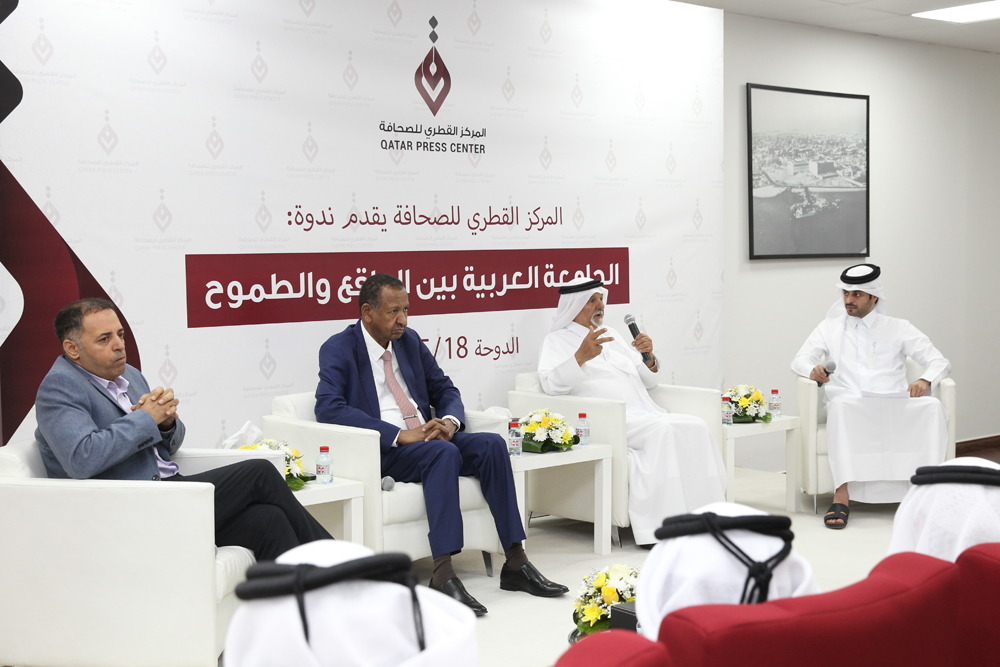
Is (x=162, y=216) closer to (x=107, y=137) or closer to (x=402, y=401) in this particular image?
(x=107, y=137)

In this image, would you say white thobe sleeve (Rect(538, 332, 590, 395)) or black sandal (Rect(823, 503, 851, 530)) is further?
black sandal (Rect(823, 503, 851, 530))

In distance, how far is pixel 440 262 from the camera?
17.6 ft

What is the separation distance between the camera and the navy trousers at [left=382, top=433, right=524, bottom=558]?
413 centimetres

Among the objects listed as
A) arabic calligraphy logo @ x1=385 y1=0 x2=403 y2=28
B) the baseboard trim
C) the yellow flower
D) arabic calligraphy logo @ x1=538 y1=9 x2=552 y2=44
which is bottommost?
the baseboard trim

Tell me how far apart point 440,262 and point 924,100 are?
514 cm

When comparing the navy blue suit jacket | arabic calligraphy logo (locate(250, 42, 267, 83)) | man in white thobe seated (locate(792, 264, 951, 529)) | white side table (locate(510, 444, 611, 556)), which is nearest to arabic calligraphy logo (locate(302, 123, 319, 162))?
arabic calligraphy logo (locate(250, 42, 267, 83))

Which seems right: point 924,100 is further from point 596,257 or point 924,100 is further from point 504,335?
point 504,335

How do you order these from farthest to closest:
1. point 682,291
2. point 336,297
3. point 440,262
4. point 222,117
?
point 682,291 → point 440,262 → point 336,297 → point 222,117

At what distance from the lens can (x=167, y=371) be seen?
14.8 feet

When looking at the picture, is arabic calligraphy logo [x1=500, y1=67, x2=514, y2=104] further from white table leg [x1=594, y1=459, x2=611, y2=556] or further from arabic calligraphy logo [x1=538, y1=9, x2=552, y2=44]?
white table leg [x1=594, y1=459, x2=611, y2=556]

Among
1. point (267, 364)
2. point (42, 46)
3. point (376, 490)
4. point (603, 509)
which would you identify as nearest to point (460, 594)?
point (376, 490)

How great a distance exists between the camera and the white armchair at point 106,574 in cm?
300

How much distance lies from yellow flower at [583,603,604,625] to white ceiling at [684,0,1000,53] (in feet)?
16.4

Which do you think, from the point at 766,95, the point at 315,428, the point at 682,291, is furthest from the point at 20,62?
the point at 766,95
